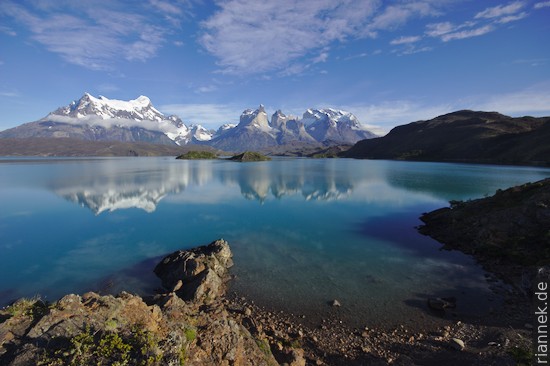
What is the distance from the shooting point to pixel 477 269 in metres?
29.4

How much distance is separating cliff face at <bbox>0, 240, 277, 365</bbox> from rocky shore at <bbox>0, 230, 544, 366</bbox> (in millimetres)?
38

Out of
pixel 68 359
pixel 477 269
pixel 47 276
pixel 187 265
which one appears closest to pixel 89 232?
pixel 47 276

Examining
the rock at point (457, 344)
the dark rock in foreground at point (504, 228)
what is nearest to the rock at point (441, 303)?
the rock at point (457, 344)

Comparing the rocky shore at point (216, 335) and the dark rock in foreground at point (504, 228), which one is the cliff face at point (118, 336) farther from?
the dark rock in foreground at point (504, 228)

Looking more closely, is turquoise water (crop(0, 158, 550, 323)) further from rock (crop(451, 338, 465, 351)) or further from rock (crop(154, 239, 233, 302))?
rock (crop(451, 338, 465, 351))

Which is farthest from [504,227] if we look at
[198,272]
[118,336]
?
[118,336]

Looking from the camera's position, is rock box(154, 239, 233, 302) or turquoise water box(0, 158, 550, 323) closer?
rock box(154, 239, 233, 302)

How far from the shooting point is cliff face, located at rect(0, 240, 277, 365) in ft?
35.2

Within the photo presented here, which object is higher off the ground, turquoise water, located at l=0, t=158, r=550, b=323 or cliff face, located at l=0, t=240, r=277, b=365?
cliff face, located at l=0, t=240, r=277, b=365

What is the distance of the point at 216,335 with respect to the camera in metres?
13.8

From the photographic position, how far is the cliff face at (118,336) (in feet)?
35.2

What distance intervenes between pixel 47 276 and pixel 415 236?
44372 mm

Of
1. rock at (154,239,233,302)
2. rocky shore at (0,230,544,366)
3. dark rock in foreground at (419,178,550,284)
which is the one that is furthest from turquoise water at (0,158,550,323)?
dark rock in foreground at (419,178,550,284)

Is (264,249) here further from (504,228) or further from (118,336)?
(504,228)
